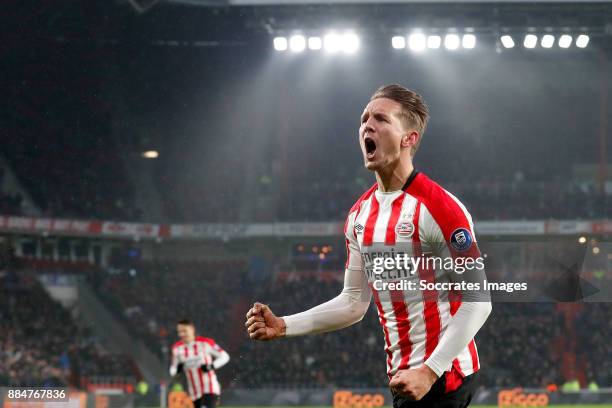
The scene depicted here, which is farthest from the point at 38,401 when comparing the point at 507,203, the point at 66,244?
the point at 507,203

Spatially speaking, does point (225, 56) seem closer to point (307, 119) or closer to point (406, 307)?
point (307, 119)

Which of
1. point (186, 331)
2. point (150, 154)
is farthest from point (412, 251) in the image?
point (150, 154)

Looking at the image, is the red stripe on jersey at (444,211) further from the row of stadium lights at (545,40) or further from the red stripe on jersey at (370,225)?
the row of stadium lights at (545,40)

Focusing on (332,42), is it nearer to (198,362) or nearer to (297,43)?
(297,43)

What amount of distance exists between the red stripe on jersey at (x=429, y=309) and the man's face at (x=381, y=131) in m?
0.21

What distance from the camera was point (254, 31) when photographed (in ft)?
72.8

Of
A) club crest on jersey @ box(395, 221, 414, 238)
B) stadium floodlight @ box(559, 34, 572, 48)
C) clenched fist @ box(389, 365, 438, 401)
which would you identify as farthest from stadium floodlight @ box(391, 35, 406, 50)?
clenched fist @ box(389, 365, 438, 401)

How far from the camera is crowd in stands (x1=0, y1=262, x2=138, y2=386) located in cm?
2116

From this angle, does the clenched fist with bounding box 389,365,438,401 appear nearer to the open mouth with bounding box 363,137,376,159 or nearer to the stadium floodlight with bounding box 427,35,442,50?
the open mouth with bounding box 363,137,376,159

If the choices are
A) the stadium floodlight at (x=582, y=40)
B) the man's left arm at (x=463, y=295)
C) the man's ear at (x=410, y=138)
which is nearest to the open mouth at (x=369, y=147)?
the man's ear at (x=410, y=138)

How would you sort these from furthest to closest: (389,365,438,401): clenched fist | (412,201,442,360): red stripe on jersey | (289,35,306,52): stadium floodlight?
1. (289,35,306,52): stadium floodlight
2. (412,201,442,360): red stripe on jersey
3. (389,365,438,401): clenched fist

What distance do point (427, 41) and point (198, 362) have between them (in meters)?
11.5

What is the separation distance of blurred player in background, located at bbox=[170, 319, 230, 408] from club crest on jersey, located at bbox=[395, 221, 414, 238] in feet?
28.0

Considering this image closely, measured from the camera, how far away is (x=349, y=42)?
21234 millimetres
